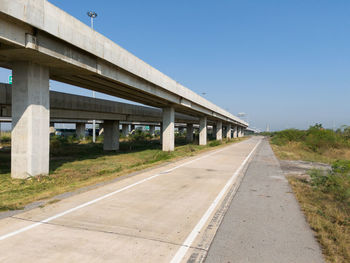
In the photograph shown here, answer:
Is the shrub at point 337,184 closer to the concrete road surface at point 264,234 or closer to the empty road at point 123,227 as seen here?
the concrete road surface at point 264,234

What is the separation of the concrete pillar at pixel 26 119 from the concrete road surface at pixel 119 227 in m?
4.48

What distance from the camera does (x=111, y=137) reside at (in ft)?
97.1

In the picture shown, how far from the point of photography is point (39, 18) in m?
8.68

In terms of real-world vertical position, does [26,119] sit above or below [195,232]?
above

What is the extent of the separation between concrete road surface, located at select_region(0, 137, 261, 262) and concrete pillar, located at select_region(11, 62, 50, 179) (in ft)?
14.7

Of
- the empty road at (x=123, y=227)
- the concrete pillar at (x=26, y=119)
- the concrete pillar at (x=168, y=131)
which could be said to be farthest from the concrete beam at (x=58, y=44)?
the concrete pillar at (x=168, y=131)

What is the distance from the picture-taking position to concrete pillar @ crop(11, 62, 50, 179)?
10.1 metres

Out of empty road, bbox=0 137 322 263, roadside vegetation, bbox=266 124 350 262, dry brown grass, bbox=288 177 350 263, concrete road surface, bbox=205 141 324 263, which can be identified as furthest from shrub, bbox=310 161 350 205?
empty road, bbox=0 137 322 263

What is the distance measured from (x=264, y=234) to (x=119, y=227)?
322 centimetres

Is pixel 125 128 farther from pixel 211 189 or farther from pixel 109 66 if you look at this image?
pixel 211 189

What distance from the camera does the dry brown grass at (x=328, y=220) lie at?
4139mm

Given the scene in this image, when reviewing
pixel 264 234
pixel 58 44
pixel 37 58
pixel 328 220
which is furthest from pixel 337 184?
pixel 37 58

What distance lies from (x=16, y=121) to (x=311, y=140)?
34557mm

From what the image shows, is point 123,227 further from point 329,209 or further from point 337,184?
point 337,184
